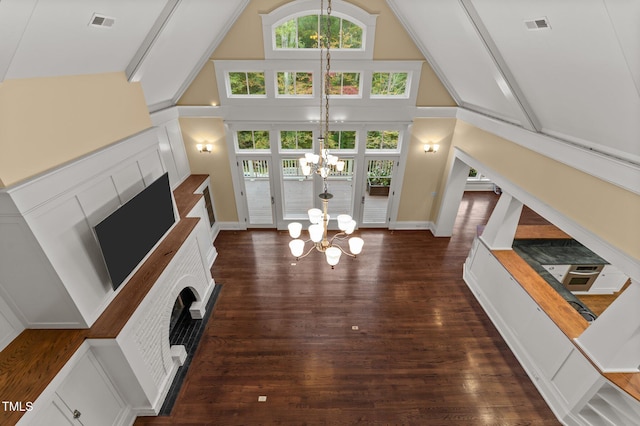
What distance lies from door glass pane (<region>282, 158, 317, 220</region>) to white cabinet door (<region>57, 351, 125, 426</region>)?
17.5 feet

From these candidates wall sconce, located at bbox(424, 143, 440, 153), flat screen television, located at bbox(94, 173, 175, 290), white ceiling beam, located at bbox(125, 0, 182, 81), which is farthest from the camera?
wall sconce, located at bbox(424, 143, 440, 153)

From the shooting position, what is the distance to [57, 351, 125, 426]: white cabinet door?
3.21 m

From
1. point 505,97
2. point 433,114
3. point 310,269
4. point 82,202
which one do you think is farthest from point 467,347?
point 82,202

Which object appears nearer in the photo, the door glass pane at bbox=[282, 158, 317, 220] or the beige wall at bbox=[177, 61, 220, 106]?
the beige wall at bbox=[177, 61, 220, 106]

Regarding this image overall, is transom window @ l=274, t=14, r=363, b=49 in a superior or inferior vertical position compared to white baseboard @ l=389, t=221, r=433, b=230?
superior

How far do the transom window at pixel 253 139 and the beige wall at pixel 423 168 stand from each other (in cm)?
379

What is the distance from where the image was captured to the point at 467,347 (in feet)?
16.9

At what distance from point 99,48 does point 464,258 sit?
318 inches

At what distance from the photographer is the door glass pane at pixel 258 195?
8.40 meters

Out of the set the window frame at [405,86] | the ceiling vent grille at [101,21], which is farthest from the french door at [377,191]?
the ceiling vent grille at [101,21]

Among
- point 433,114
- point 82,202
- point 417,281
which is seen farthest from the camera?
point 433,114

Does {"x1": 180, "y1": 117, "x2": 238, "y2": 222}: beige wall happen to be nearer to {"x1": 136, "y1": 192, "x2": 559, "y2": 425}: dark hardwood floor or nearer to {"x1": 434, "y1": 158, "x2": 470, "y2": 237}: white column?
{"x1": 136, "y1": 192, "x2": 559, "y2": 425}: dark hardwood floor

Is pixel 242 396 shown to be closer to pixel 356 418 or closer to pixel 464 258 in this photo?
pixel 356 418

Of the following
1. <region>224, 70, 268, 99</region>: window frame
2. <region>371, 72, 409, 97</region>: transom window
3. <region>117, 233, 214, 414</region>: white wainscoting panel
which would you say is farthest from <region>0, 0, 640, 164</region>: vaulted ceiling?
<region>117, 233, 214, 414</region>: white wainscoting panel
